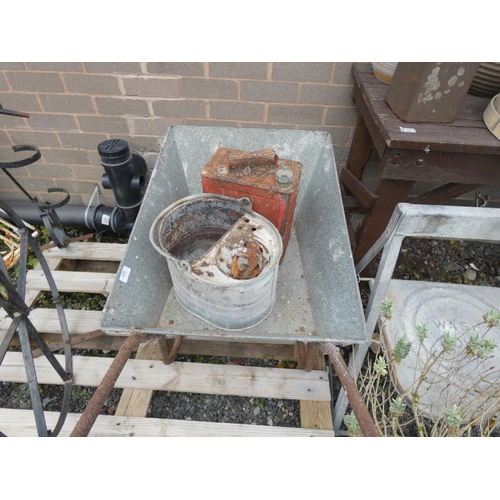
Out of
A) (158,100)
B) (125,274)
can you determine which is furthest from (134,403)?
(158,100)

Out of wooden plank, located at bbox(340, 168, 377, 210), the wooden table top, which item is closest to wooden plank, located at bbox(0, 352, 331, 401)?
wooden plank, located at bbox(340, 168, 377, 210)

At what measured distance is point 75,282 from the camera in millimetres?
2184

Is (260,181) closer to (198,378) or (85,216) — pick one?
(198,378)

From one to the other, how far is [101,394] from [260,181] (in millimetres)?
964

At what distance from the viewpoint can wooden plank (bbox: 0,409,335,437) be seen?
164 cm

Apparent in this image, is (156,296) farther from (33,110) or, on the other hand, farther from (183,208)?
(33,110)

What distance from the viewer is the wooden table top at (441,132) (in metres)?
1.42

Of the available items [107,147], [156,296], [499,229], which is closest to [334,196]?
[499,229]

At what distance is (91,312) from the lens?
2076 mm

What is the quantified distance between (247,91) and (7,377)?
2.15 metres

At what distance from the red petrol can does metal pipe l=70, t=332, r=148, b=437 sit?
27.1 inches

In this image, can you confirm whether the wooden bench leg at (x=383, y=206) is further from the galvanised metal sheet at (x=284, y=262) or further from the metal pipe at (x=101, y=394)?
the metal pipe at (x=101, y=394)

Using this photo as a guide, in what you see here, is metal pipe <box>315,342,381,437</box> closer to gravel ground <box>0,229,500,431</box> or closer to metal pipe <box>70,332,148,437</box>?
metal pipe <box>70,332,148,437</box>

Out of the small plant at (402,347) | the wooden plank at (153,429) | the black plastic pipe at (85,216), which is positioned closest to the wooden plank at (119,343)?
the wooden plank at (153,429)
